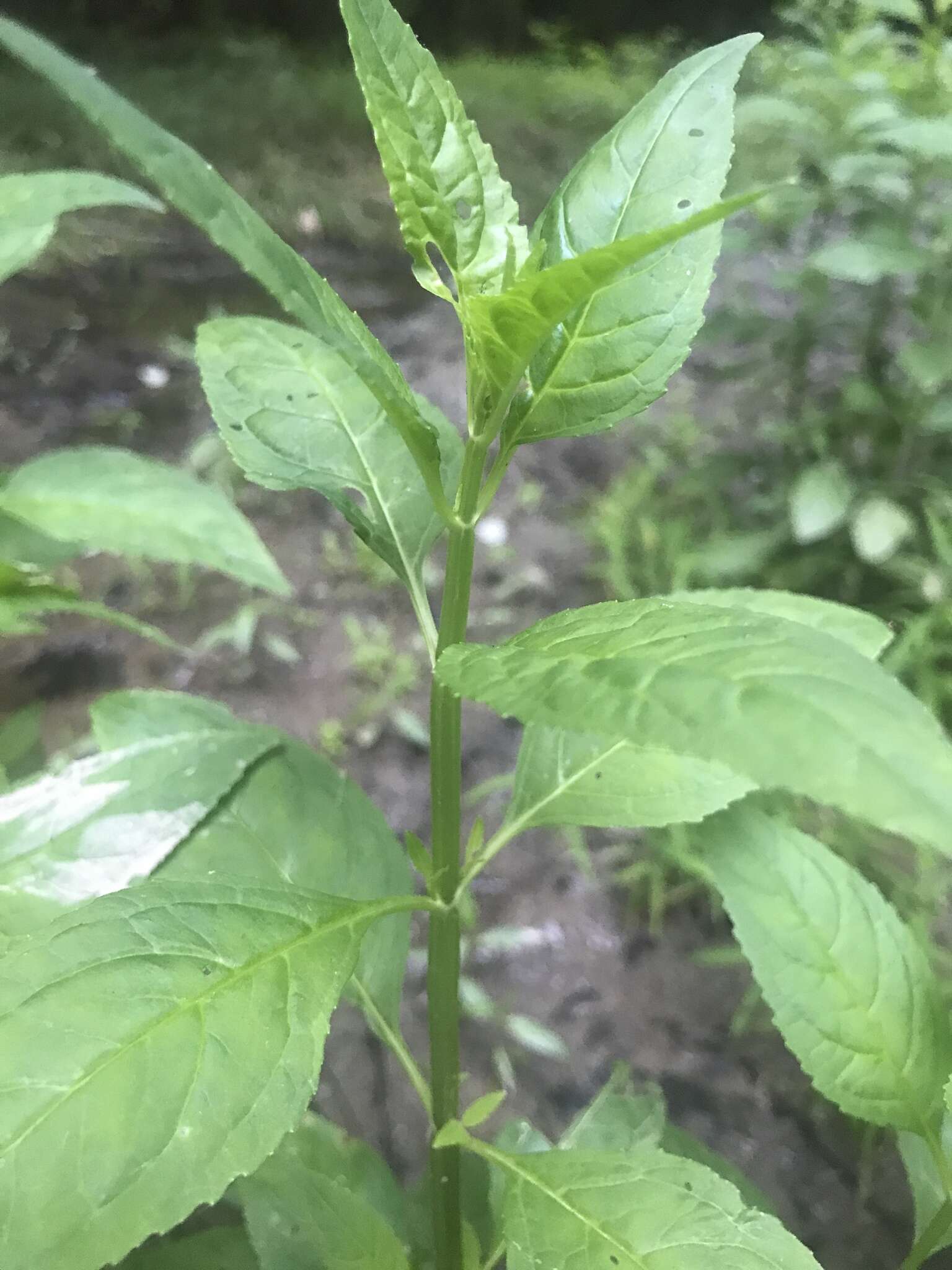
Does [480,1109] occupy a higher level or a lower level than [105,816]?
lower

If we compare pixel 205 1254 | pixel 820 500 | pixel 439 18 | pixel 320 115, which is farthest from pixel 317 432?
pixel 439 18

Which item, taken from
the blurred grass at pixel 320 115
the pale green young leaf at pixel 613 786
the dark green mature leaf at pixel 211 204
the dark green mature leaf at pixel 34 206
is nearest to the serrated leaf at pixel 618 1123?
the pale green young leaf at pixel 613 786

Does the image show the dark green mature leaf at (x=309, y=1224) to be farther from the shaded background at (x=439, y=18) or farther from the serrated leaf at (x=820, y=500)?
the shaded background at (x=439, y=18)

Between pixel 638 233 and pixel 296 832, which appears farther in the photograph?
pixel 296 832

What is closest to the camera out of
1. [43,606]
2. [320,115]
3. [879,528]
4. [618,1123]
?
[43,606]

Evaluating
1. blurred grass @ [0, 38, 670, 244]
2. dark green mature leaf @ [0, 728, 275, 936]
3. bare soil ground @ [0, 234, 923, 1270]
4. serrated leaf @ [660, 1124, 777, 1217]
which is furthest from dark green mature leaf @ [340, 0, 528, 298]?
blurred grass @ [0, 38, 670, 244]

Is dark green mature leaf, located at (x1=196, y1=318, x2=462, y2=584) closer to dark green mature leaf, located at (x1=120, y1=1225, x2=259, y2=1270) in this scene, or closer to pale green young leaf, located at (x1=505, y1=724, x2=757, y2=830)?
pale green young leaf, located at (x1=505, y1=724, x2=757, y2=830)

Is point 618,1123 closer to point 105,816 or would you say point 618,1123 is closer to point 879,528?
point 105,816
